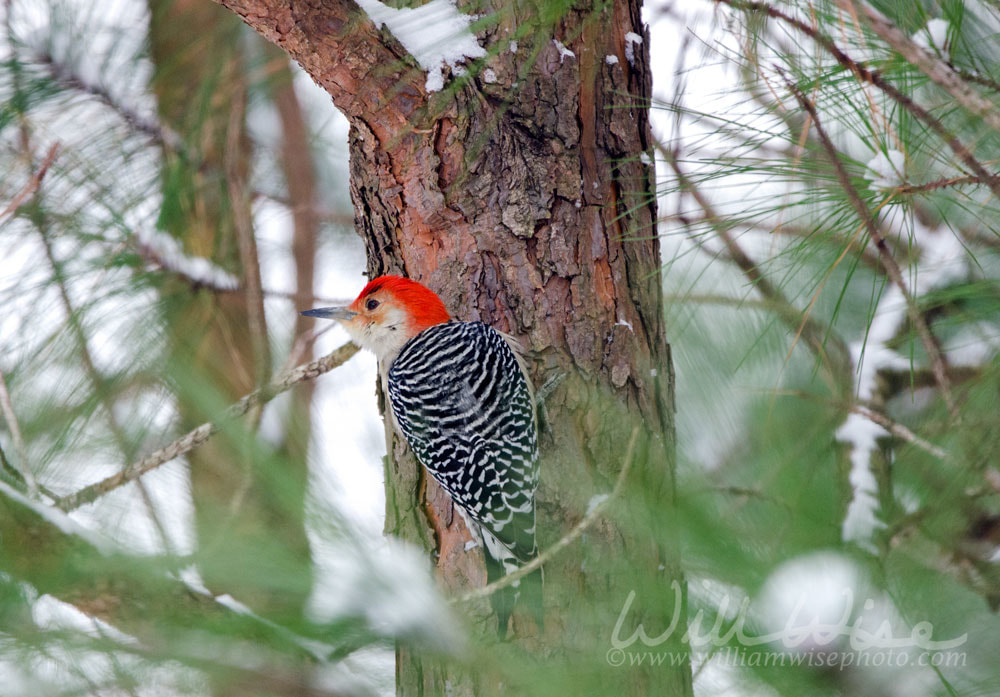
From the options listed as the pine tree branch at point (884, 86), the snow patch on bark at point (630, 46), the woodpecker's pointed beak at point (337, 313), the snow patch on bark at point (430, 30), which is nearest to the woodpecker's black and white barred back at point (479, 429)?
the woodpecker's pointed beak at point (337, 313)

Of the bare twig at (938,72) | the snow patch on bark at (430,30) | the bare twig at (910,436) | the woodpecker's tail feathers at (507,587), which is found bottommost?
the woodpecker's tail feathers at (507,587)

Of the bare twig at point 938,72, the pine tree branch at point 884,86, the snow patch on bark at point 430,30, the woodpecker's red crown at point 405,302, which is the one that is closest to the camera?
the bare twig at point 938,72

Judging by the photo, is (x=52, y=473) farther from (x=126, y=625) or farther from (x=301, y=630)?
(x=301, y=630)

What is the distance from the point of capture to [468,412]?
244 cm

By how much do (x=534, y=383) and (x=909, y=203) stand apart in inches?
40.5

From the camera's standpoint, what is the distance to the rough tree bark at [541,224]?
2.07 metres

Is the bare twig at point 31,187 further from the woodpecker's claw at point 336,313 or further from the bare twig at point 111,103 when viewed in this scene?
the woodpecker's claw at point 336,313

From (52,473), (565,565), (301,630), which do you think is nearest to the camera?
(301,630)

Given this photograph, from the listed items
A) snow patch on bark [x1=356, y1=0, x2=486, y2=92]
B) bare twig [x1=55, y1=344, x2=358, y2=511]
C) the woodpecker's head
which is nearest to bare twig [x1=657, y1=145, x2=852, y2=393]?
snow patch on bark [x1=356, y1=0, x2=486, y2=92]

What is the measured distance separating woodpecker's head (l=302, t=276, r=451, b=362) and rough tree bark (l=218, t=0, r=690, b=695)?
6 cm

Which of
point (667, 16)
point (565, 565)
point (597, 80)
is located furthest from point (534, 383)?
point (667, 16)

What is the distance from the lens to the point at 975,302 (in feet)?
7.80

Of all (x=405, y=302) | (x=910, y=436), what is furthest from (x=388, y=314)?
(x=910, y=436)

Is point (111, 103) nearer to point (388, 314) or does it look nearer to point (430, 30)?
point (388, 314)
